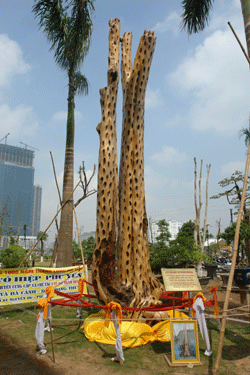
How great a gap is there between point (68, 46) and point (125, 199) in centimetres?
759

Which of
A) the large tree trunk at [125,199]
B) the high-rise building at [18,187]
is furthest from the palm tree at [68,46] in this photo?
the high-rise building at [18,187]

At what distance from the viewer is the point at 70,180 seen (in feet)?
33.9

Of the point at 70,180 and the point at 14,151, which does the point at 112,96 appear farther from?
the point at 14,151

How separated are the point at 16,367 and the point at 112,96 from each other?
591 centimetres

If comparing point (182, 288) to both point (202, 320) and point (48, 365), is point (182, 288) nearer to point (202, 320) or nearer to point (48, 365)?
point (202, 320)

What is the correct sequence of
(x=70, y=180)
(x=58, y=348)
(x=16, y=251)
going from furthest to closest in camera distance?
(x=16, y=251) → (x=70, y=180) → (x=58, y=348)

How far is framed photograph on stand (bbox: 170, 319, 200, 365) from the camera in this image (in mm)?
4309

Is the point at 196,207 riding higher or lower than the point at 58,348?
higher

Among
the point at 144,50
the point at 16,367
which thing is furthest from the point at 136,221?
the point at 144,50

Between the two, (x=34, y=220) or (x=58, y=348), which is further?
(x=34, y=220)

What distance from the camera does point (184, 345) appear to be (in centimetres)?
436

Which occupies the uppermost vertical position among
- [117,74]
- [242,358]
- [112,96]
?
[117,74]

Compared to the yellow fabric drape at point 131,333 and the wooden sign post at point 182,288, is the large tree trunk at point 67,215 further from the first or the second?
the wooden sign post at point 182,288

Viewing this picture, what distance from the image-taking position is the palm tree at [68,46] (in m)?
10.1
